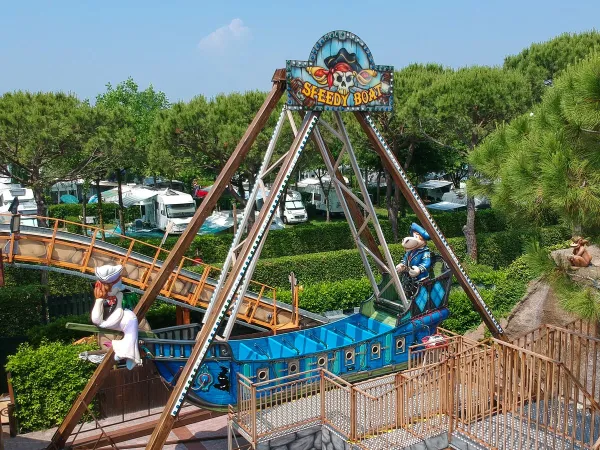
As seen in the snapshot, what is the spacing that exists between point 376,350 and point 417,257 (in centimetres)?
217

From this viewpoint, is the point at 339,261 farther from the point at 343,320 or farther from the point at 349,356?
the point at 349,356

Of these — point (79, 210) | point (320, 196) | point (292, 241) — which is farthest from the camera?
point (320, 196)

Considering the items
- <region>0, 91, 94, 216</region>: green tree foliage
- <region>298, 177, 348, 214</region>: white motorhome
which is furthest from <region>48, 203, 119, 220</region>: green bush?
<region>0, 91, 94, 216</region>: green tree foliage

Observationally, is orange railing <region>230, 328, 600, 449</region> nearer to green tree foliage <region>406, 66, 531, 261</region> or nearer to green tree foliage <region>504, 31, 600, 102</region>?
green tree foliage <region>406, 66, 531, 261</region>

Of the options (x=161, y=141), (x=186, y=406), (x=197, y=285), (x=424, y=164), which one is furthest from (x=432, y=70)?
(x=186, y=406)

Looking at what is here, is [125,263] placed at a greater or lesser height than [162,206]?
lesser

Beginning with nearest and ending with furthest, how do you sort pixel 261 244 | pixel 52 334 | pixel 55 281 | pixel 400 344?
1. pixel 261 244
2. pixel 400 344
3. pixel 52 334
4. pixel 55 281

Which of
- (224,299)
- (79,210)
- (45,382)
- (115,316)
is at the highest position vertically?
(79,210)

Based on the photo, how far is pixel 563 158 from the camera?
8.02 metres

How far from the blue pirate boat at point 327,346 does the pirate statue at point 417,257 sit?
21 centimetres

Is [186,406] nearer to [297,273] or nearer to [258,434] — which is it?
[258,434]

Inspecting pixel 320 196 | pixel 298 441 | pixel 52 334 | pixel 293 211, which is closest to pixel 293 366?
pixel 298 441

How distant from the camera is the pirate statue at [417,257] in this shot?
13008 mm

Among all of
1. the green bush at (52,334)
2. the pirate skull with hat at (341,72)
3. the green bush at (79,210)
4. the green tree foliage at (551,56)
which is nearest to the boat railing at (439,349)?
the pirate skull with hat at (341,72)
